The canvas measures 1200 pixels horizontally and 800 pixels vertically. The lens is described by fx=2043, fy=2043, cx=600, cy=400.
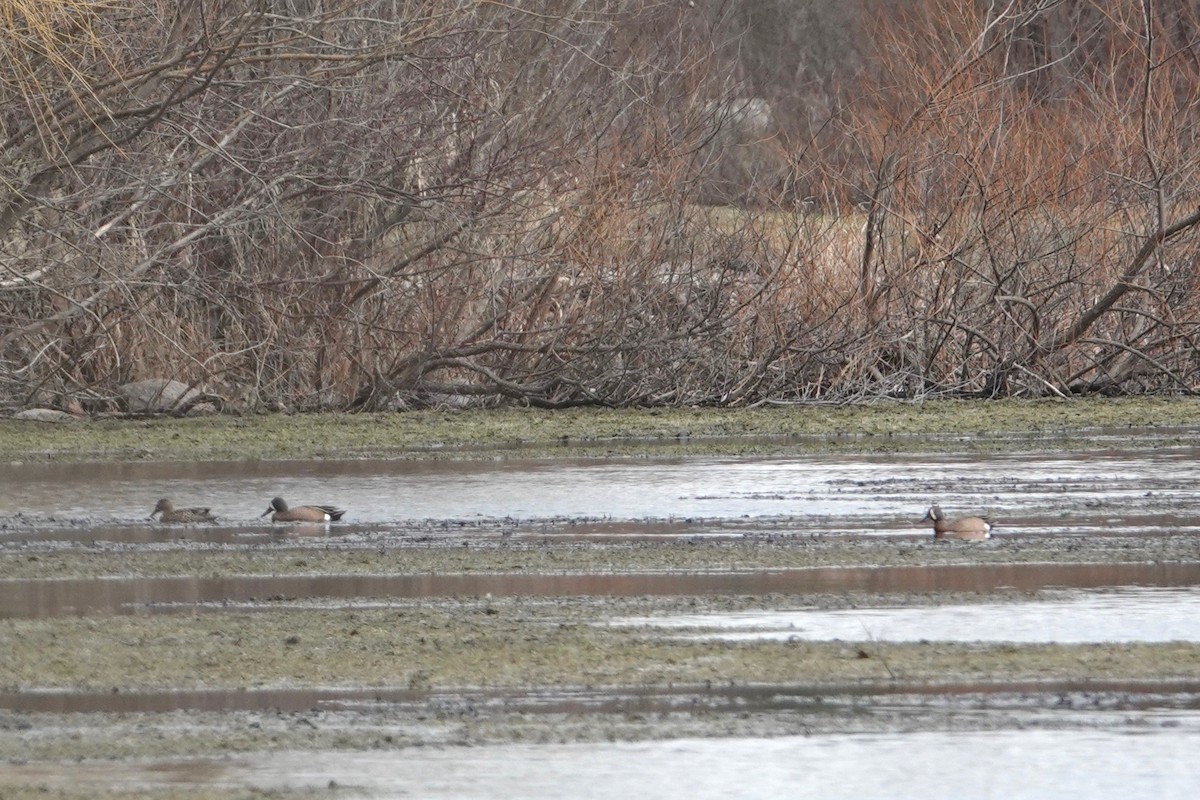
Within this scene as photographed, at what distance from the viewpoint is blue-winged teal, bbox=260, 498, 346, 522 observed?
1112 centimetres

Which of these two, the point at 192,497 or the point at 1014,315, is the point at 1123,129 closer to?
the point at 1014,315

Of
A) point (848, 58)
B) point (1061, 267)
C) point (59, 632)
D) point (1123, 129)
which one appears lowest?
point (59, 632)

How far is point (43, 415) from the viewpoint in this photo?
17859 millimetres

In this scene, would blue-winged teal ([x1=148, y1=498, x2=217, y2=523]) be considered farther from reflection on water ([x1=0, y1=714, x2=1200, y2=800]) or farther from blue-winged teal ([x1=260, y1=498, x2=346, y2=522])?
reflection on water ([x1=0, y1=714, x2=1200, y2=800])

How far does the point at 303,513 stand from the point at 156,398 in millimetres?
7496

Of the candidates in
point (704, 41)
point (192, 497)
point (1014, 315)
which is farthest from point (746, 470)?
point (704, 41)

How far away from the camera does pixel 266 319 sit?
722 inches

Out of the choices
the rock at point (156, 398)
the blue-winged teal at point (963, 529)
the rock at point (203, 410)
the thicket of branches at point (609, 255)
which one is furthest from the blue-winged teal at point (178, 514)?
the rock at point (203, 410)

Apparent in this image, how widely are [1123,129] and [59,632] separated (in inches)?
556

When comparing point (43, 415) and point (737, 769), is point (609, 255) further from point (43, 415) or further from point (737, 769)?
point (737, 769)

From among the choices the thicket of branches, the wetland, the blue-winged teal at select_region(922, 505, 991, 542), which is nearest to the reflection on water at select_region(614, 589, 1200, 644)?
Answer: the wetland

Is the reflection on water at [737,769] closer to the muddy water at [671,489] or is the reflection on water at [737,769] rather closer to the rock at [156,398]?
the muddy water at [671,489]

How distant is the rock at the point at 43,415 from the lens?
698 inches

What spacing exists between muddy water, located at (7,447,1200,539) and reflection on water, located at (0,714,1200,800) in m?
4.65
